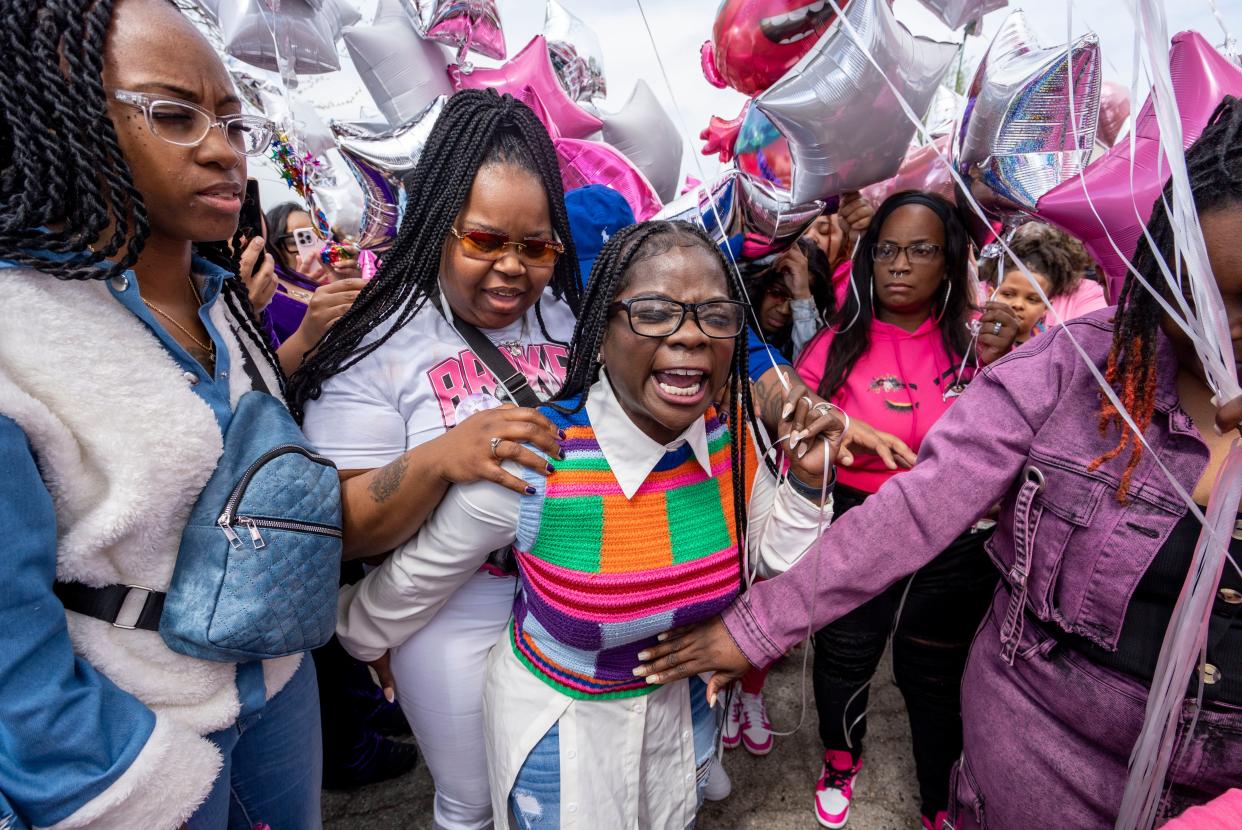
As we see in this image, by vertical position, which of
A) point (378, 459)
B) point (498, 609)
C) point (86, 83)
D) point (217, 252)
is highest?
point (86, 83)

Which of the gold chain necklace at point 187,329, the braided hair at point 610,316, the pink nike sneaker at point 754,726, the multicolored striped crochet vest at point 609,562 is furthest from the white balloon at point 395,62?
the pink nike sneaker at point 754,726

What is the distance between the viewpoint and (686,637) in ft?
4.46

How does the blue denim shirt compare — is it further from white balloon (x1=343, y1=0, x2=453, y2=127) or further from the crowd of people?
white balloon (x1=343, y1=0, x2=453, y2=127)

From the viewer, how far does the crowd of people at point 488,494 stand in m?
0.87

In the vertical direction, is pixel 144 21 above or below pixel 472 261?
above

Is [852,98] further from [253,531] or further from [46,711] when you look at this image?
[46,711]

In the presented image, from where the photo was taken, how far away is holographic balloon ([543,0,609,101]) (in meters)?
3.35

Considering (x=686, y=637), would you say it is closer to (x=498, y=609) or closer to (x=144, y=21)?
(x=498, y=609)

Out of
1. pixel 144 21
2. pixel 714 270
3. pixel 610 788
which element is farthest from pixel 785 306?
pixel 144 21

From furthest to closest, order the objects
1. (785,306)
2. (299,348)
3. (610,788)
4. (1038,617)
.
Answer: (785,306) → (299,348) → (610,788) → (1038,617)

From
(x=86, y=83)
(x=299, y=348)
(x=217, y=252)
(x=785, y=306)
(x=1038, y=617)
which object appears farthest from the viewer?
(x=785, y=306)

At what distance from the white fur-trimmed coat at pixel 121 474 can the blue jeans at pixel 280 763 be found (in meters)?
0.23

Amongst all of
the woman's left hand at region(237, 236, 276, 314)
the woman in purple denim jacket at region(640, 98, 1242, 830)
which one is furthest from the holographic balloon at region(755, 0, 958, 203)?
the woman's left hand at region(237, 236, 276, 314)

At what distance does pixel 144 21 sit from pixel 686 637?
1.49 meters
